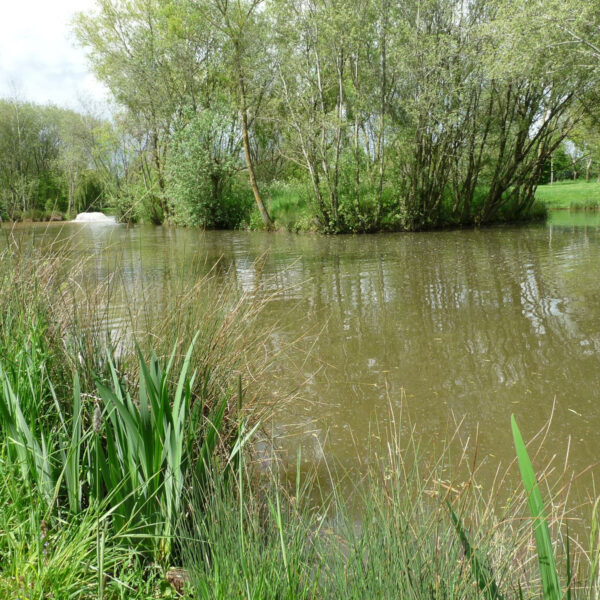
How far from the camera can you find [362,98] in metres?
17.4

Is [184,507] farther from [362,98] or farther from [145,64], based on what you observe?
[145,64]

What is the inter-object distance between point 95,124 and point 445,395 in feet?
150

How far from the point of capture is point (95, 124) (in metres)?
43.2

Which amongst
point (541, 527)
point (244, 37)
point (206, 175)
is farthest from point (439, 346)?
point (206, 175)

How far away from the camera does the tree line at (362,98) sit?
50.3ft

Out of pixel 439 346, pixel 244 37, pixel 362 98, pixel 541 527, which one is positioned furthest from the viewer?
pixel 244 37

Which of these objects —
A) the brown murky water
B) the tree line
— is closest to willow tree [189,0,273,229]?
the tree line

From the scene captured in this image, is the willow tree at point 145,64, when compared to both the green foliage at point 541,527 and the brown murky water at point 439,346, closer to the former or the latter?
the brown murky water at point 439,346

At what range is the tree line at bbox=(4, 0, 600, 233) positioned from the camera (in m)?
15.3

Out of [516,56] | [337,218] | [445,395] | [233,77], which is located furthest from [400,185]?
[445,395]

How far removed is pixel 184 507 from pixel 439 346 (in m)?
4.20

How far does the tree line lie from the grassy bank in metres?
12.8

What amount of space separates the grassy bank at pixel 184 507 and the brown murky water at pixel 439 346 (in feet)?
1.91

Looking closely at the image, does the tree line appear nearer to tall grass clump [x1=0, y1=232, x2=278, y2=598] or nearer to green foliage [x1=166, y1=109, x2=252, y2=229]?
green foliage [x1=166, y1=109, x2=252, y2=229]
